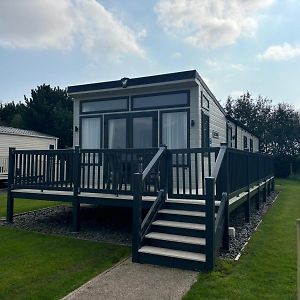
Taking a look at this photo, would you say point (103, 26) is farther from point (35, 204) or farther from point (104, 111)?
point (35, 204)

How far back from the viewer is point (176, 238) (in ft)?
14.7

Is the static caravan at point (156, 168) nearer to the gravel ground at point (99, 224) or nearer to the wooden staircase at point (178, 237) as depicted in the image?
the wooden staircase at point (178, 237)

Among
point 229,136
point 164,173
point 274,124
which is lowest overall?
point 164,173

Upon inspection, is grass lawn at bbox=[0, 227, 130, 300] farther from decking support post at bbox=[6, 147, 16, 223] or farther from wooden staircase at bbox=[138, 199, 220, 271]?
decking support post at bbox=[6, 147, 16, 223]

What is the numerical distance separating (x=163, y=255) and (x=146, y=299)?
108 centimetres

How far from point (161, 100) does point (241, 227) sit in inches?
141

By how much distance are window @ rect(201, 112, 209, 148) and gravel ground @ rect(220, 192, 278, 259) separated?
2021 millimetres

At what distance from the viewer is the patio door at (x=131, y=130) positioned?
8.01 m

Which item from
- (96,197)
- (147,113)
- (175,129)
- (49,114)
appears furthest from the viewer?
(49,114)

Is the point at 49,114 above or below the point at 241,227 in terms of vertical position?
above

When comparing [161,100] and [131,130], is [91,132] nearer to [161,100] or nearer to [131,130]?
[131,130]

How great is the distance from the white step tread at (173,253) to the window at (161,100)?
4.13m

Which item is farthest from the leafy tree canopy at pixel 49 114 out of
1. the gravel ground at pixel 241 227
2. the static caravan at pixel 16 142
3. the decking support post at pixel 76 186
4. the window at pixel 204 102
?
the decking support post at pixel 76 186

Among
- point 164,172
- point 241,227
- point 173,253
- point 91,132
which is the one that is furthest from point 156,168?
point 91,132
